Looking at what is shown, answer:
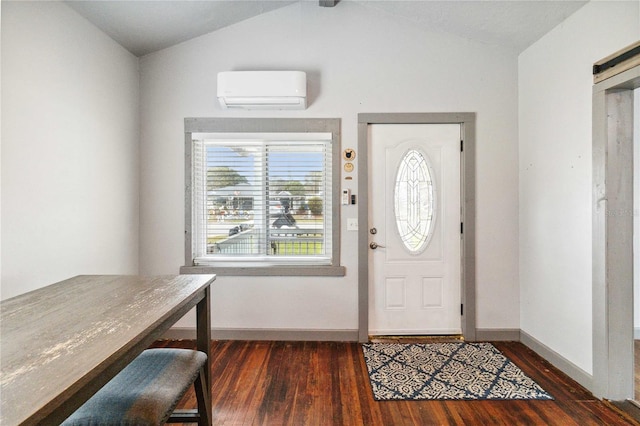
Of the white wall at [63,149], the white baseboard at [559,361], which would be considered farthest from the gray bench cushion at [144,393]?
the white baseboard at [559,361]

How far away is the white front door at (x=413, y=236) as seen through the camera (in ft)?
9.91

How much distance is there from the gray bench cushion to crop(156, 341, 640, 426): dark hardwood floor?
70 centimetres

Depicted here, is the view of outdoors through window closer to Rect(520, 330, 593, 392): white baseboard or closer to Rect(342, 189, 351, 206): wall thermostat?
Rect(342, 189, 351, 206): wall thermostat

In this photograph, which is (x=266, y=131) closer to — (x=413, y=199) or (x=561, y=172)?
(x=413, y=199)

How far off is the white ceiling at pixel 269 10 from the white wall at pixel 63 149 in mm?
152

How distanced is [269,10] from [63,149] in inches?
84.2

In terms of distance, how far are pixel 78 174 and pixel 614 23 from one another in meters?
3.82

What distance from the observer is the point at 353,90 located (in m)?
2.98

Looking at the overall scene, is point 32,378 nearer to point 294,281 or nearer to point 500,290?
point 294,281

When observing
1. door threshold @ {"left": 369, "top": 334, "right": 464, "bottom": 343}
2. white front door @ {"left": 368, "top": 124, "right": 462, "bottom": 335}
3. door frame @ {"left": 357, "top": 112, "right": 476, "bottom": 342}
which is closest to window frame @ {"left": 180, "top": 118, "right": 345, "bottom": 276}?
door frame @ {"left": 357, "top": 112, "right": 476, "bottom": 342}

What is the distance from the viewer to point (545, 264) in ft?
8.70

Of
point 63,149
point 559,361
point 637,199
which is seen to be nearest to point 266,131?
point 63,149

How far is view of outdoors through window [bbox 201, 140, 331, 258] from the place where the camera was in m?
3.06

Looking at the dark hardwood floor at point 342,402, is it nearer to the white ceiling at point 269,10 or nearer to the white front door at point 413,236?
the white front door at point 413,236
